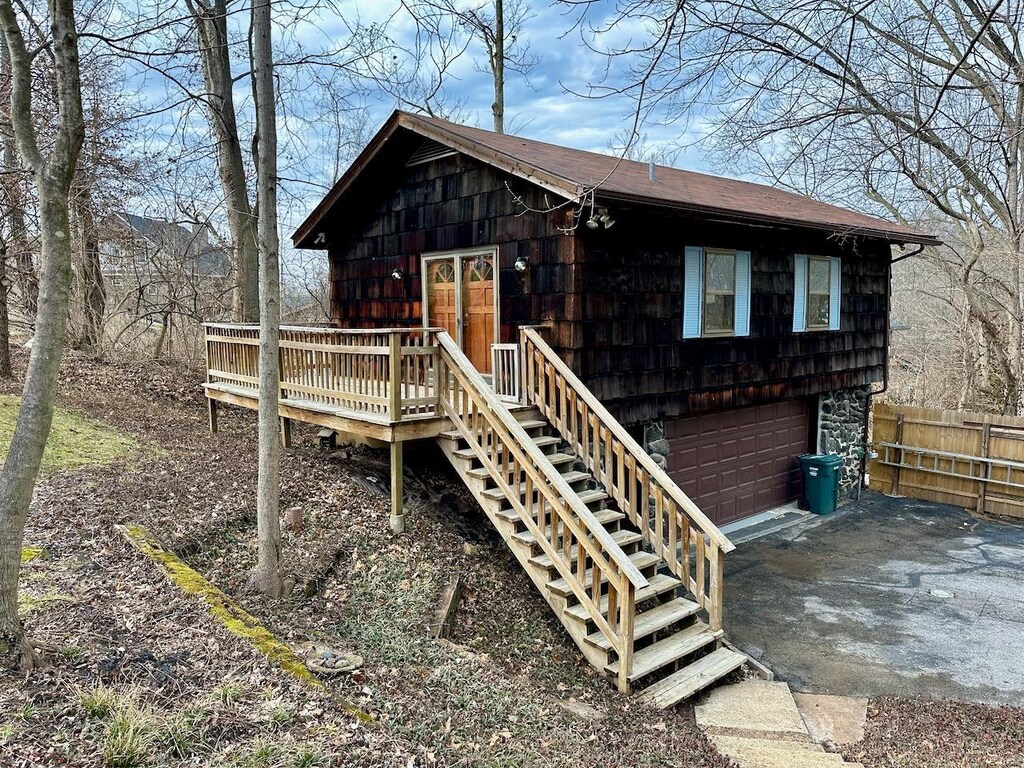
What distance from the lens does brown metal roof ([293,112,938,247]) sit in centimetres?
685

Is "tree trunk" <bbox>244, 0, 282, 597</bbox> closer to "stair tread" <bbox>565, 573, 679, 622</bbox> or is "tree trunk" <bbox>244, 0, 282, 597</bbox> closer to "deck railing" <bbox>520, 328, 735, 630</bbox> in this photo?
"stair tread" <bbox>565, 573, 679, 622</bbox>

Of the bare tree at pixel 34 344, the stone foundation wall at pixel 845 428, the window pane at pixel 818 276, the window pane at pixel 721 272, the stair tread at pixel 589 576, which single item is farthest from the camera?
the stone foundation wall at pixel 845 428

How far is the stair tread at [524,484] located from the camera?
20.1 feet

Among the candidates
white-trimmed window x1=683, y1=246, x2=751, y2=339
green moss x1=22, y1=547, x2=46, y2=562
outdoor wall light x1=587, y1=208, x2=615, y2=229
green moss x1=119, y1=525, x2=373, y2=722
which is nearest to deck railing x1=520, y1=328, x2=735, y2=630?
outdoor wall light x1=587, y1=208, x2=615, y2=229

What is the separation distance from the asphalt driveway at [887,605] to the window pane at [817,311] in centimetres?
311

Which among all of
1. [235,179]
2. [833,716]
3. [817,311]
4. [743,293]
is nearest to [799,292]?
[817,311]

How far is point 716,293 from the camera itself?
29.1 feet

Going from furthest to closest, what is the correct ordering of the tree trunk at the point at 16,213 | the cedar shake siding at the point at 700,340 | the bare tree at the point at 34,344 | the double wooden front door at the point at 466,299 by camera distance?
the tree trunk at the point at 16,213, the double wooden front door at the point at 466,299, the cedar shake siding at the point at 700,340, the bare tree at the point at 34,344

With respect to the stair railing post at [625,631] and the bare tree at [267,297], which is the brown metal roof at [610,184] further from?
the stair railing post at [625,631]

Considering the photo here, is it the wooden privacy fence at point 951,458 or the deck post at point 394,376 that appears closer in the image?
the deck post at point 394,376

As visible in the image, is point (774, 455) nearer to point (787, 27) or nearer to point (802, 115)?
point (802, 115)

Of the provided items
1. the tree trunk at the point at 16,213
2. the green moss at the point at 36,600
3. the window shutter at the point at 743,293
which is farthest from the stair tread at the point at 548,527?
the tree trunk at the point at 16,213

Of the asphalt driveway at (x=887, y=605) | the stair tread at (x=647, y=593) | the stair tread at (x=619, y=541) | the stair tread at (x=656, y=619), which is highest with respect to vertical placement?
the stair tread at (x=619, y=541)

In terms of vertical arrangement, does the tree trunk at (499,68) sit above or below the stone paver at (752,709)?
above
